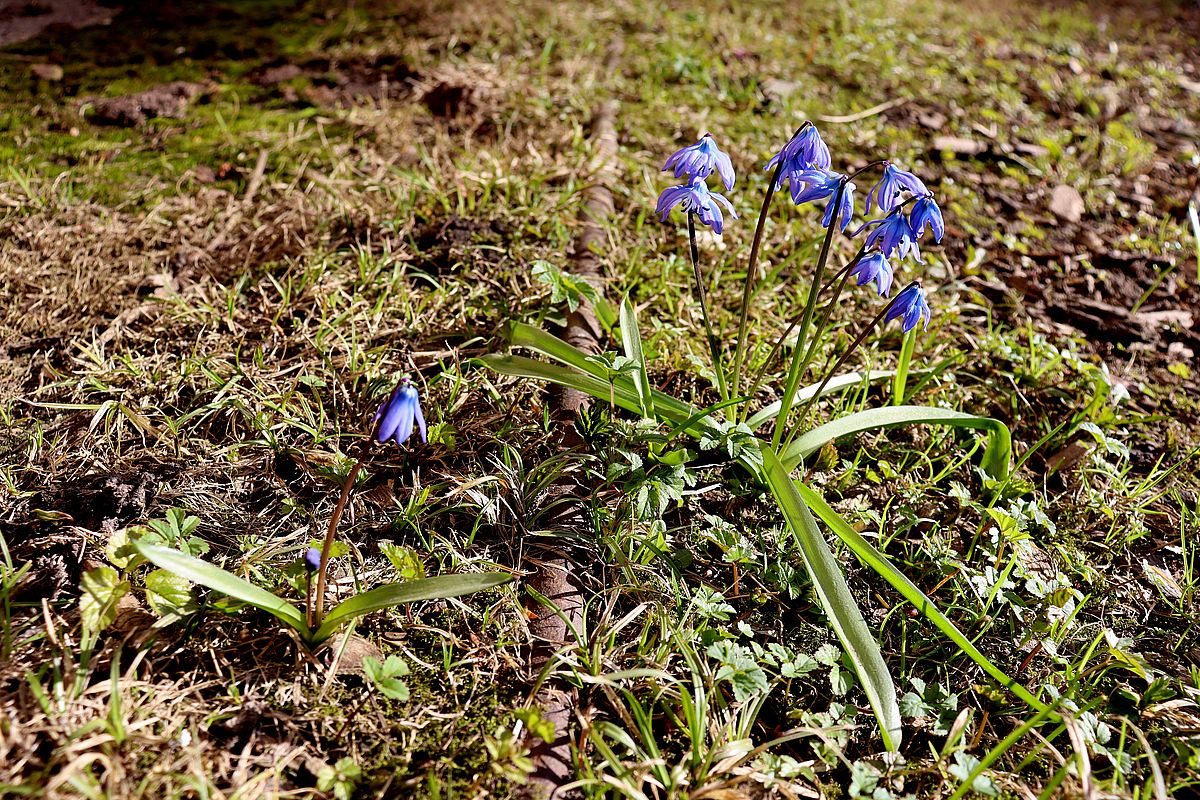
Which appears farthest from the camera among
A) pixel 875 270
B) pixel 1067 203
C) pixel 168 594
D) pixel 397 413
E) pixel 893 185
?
pixel 1067 203

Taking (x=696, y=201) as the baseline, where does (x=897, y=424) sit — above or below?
below

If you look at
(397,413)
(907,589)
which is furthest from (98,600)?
(907,589)

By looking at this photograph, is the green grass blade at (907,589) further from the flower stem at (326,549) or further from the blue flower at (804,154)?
the flower stem at (326,549)

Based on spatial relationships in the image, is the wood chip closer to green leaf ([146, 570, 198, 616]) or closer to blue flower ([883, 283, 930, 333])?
blue flower ([883, 283, 930, 333])

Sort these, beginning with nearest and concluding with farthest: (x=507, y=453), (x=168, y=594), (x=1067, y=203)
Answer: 1. (x=168, y=594)
2. (x=507, y=453)
3. (x=1067, y=203)

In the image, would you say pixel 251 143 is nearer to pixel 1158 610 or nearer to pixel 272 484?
pixel 272 484

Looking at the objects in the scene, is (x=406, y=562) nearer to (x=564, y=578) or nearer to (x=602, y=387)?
(x=564, y=578)

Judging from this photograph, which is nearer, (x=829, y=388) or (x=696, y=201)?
(x=696, y=201)

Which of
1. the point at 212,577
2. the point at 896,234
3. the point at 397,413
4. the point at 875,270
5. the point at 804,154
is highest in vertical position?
the point at 804,154
